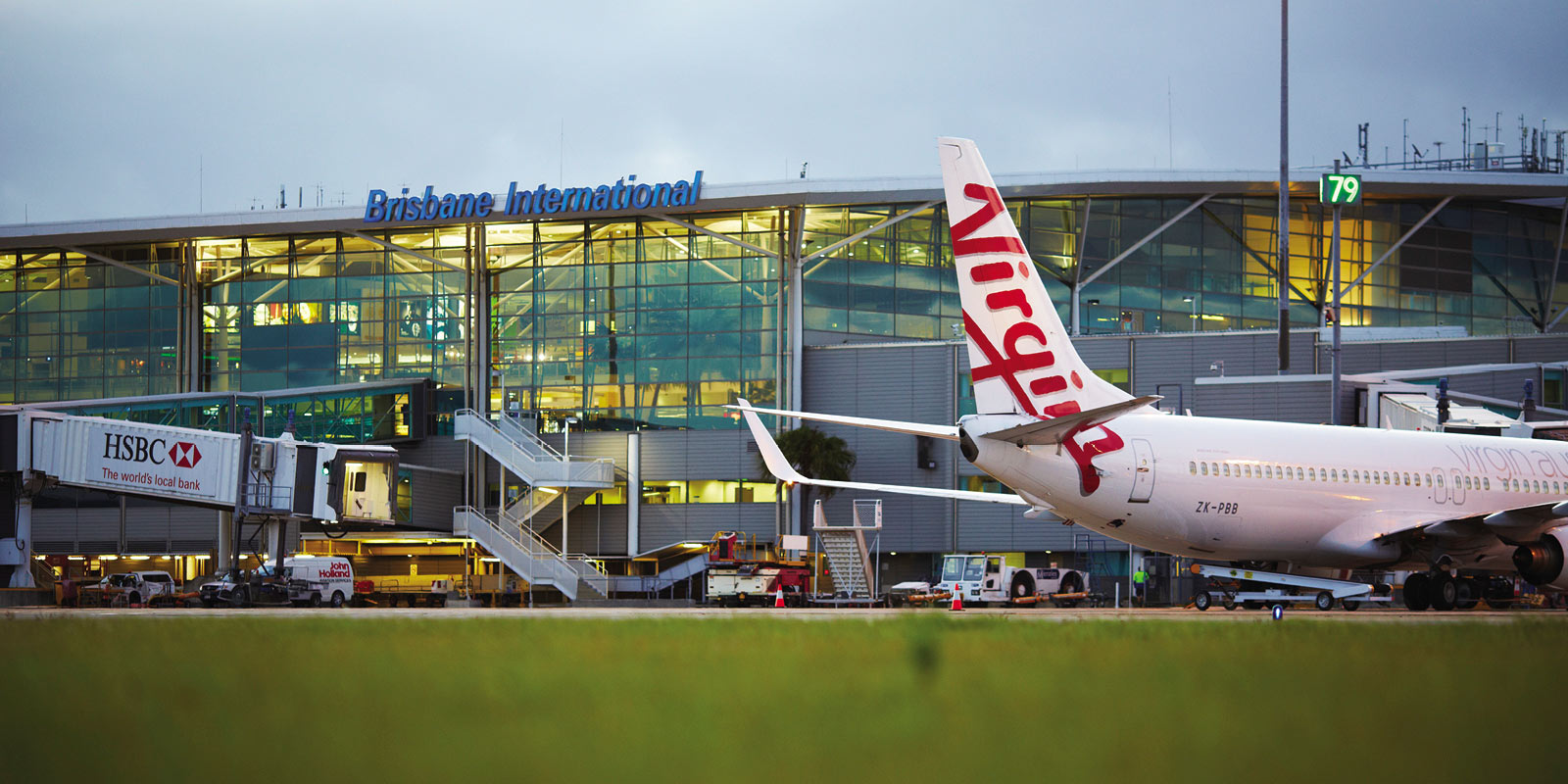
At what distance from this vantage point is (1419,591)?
2784cm

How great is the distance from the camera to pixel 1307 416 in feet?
176

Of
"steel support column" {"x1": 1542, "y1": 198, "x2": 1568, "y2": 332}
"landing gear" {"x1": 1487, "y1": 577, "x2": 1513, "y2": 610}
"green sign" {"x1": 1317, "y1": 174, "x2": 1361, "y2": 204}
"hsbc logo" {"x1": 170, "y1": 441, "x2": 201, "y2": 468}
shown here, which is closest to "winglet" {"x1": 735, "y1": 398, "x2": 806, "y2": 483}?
"landing gear" {"x1": 1487, "y1": 577, "x2": 1513, "y2": 610}

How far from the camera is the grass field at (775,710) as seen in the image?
190 inches

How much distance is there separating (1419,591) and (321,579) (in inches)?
1398

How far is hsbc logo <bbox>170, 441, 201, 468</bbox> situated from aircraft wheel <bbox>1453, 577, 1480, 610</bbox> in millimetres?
37504

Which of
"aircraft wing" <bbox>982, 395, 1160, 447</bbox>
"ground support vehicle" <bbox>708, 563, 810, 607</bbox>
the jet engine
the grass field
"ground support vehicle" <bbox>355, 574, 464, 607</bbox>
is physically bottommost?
"ground support vehicle" <bbox>355, 574, 464, 607</bbox>

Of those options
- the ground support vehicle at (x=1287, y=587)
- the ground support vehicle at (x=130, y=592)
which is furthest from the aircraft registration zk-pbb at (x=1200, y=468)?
the ground support vehicle at (x=130, y=592)

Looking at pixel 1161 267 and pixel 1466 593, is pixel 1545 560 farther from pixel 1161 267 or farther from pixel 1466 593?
pixel 1161 267

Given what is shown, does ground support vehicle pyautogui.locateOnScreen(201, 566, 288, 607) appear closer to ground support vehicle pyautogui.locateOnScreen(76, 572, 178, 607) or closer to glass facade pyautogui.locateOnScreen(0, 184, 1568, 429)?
ground support vehicle pyautogui.locateOnScreen(76, 572, 178, 607)

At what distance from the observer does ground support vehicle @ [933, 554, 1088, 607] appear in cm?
4766

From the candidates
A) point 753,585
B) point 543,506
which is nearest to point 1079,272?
point 753,585

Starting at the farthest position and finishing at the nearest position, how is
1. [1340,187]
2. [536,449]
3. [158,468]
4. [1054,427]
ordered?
[536,449], [1340,187], [158,468], [1054,427]

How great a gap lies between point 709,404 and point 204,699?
60250 mm

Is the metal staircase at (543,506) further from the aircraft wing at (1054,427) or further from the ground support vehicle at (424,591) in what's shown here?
the aircraft wing at (1054,427)
